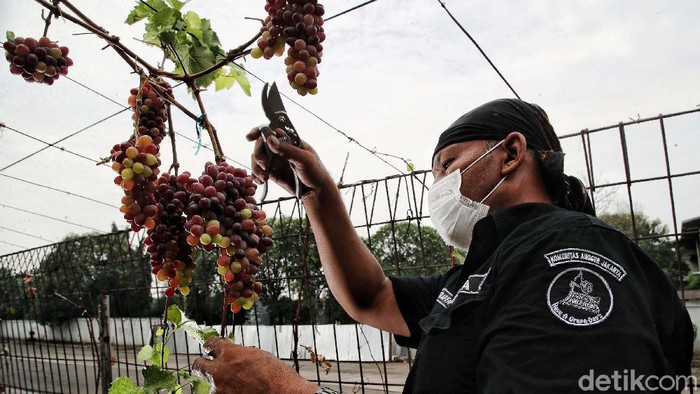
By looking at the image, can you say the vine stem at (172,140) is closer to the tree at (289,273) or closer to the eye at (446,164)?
the eye at (446,164)

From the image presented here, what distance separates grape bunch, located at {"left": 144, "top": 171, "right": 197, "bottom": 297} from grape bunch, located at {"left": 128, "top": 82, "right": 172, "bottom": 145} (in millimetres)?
218

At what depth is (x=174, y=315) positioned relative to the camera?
1391 mm

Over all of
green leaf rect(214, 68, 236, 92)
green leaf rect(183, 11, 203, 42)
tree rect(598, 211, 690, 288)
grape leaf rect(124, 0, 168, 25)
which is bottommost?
tree rect(598, 211, 690, 288)

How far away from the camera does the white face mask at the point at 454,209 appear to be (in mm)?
1551

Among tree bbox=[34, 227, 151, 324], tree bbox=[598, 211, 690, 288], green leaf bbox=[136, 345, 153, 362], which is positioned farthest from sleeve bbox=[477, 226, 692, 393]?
tree bbox=[598, 211, 690, 288]

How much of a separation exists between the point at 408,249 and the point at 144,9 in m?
8.44

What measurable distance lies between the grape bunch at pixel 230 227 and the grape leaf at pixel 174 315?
0.48 meters

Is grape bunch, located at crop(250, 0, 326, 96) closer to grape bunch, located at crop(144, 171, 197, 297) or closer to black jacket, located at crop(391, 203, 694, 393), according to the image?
grape bunch, located at crop(144, 171, 197, 297)

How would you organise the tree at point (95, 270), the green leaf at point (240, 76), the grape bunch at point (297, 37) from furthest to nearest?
the tree at point (95, 270)
the green leaf at point (240, 76)
the grape bunch at point (297, 37)

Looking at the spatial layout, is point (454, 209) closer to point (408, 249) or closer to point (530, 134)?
point (530, 134)

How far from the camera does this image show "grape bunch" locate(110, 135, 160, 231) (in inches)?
36.0

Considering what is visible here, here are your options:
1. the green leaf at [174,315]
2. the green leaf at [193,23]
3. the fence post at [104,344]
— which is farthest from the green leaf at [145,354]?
the fence post at [104,344]

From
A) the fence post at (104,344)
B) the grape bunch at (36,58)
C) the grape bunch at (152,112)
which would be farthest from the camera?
the fence post at (104,344)

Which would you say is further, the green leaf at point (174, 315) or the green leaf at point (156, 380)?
the green leaf at point (174, 315)
